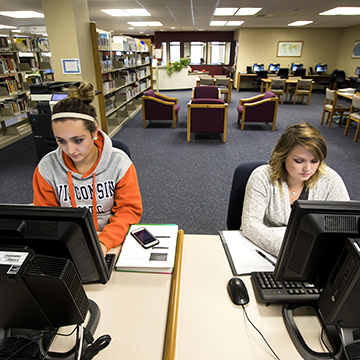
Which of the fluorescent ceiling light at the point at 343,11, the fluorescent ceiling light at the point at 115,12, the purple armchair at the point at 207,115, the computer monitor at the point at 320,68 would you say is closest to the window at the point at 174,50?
the fluorescent ceiling light at the point at 115,12

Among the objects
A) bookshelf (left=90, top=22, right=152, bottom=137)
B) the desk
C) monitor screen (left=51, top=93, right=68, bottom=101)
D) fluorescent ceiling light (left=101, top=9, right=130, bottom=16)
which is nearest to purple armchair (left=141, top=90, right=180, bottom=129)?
bookshelf (left=90, top=22, right=152, bottom=137)

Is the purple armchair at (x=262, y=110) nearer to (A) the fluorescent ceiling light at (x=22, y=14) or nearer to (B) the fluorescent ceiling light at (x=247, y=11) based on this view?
(B) the fluorescent ceiling light at (x=247, y=11)

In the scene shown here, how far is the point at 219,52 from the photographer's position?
46.1ft

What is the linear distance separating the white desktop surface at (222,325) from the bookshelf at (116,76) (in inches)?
168

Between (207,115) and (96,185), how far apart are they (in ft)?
12.4

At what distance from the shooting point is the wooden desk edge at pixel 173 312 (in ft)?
2.47

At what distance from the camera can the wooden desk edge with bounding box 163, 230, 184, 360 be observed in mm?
751

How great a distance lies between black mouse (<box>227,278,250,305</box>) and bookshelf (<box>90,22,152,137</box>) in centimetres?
433

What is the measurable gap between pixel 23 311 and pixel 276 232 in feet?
3.48

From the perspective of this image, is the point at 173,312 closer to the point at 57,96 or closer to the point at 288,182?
the point at 288,182

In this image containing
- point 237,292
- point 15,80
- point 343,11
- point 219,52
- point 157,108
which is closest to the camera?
point 237,292

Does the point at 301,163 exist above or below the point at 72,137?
below

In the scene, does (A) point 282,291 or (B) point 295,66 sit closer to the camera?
(A) point 282,291

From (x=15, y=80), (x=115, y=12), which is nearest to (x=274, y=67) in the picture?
(x=115, y=12)
